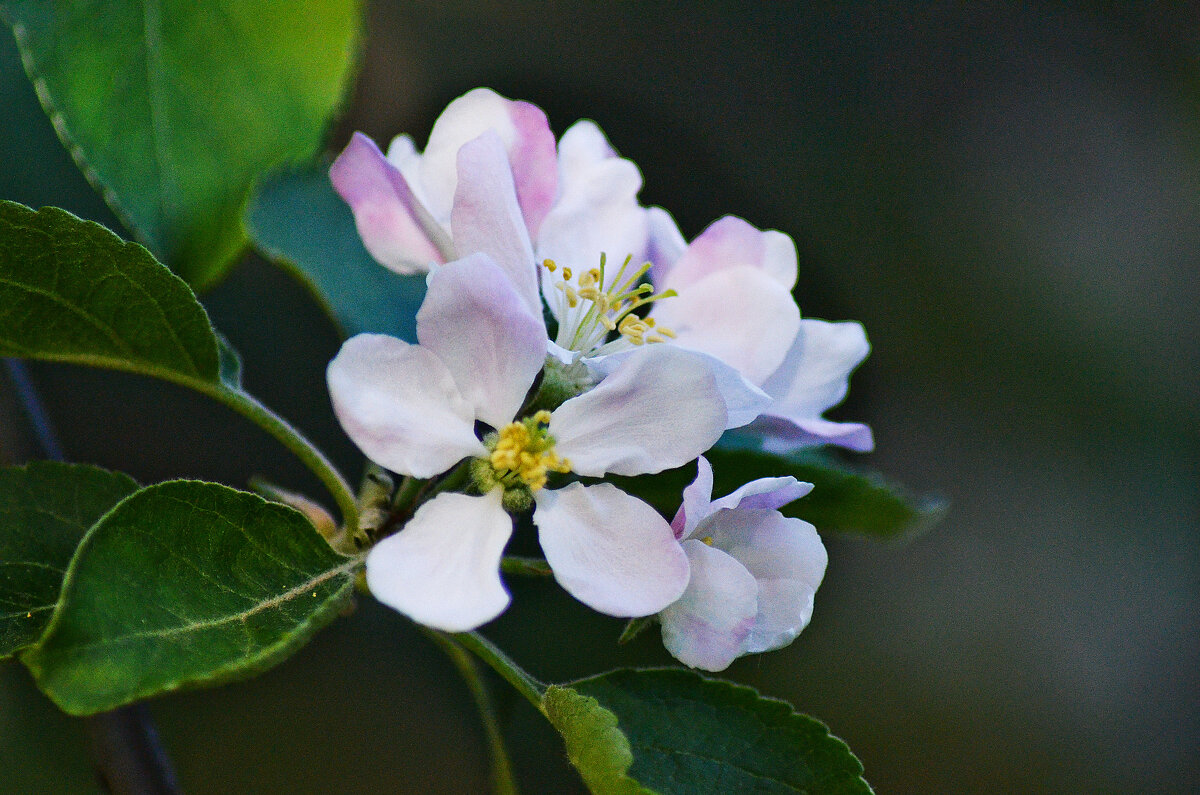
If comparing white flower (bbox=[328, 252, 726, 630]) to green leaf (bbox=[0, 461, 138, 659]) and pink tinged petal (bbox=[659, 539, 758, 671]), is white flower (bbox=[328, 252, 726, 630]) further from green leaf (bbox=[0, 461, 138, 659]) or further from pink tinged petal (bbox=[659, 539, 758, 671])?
green leaf (bbox=[0, 461, 138, 659])

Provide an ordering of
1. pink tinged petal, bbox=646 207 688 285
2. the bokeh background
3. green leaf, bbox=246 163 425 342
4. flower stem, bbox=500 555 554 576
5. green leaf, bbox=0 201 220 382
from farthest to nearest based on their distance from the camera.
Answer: the bokeh background → green leaf, bbox=246 163 425 342 → pink tinged petal, bbox=646 207 688 285 → flower stem, bbox=500 555 554 576 → green leaf, bbox=0 201 220 382

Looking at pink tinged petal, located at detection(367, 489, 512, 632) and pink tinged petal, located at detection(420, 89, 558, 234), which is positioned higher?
pink tinged petal, located at detection(420, 89, 558, 234)

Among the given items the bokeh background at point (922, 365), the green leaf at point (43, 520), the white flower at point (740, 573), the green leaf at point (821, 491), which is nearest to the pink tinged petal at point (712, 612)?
the white flower at point (740, 573)

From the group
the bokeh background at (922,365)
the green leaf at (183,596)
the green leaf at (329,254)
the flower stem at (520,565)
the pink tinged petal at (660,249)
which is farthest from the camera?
the bokeh background at (922,365)

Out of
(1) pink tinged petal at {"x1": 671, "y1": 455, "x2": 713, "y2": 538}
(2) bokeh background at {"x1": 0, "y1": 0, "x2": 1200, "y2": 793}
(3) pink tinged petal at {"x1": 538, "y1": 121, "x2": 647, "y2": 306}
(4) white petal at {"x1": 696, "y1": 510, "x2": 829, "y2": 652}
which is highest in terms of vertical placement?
(3) pink tinged petal at {"x1": 538, "y1": 121, "x2": 647, "y2": 306}

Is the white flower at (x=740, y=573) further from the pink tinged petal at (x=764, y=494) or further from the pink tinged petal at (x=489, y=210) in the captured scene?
the pink tinged petal at (x=489, y=210)

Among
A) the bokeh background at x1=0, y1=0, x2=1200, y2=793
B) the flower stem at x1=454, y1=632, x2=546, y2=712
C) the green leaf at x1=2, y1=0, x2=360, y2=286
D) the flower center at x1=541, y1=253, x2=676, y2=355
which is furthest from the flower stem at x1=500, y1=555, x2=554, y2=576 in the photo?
the bokeh background at x1=0, y1=0, x2=1200, y2=793

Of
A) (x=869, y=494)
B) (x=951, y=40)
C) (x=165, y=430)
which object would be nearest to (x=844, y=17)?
(x=951, y=40)
